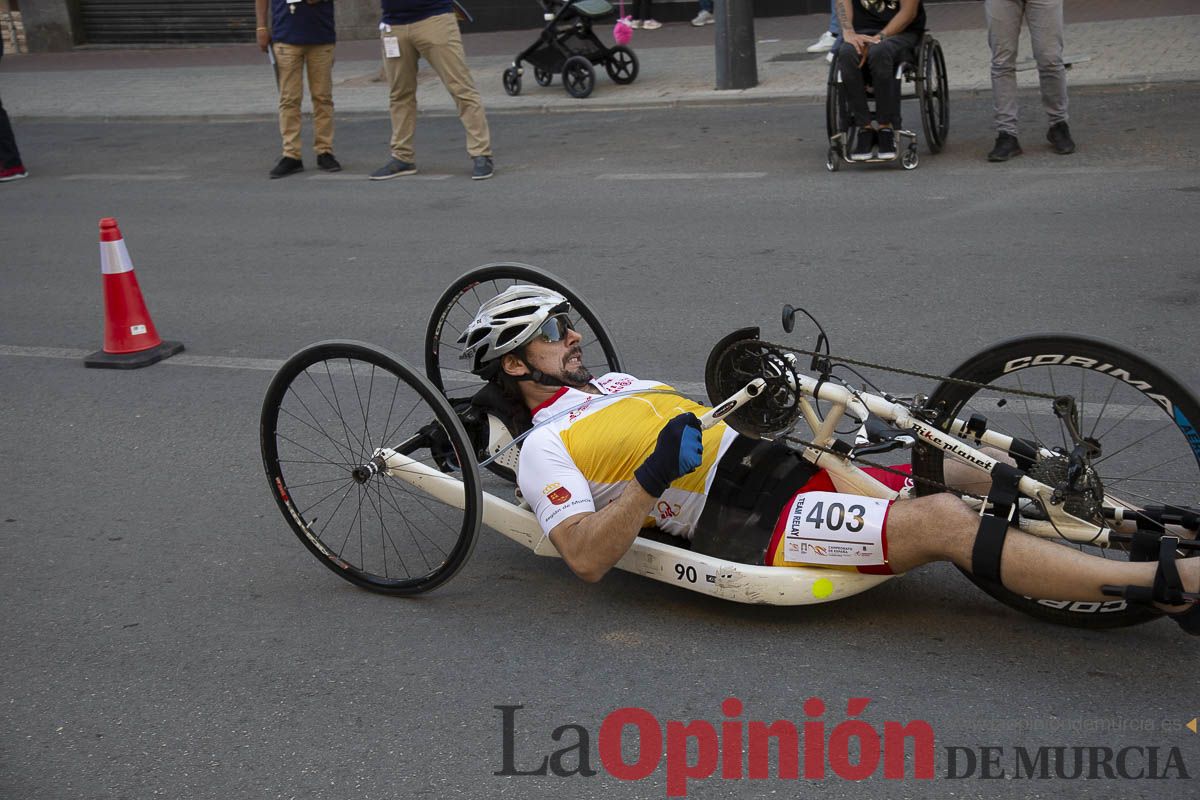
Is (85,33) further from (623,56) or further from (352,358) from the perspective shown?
(352,358)

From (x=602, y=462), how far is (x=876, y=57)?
601cm

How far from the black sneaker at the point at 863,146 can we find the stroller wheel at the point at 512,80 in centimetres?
574

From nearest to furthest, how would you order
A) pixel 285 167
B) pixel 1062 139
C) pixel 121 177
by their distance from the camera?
pixel 1062 139, pixel 285 167, pixel 121 177

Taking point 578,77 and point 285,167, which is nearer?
point 285,167

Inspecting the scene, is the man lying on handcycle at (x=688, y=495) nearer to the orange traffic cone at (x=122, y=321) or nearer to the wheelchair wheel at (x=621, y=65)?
the orange traffic cone at (x=122, y=321)

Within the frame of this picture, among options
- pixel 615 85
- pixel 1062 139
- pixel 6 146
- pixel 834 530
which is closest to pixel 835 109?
pixel 1062 139

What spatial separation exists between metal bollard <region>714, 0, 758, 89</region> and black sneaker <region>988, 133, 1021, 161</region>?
4.04 metres

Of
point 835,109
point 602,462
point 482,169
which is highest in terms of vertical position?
point 835,109

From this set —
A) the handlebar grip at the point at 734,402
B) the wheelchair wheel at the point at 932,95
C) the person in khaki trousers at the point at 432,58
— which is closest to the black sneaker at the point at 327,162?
the person in khaki trousers at the point at 432,58

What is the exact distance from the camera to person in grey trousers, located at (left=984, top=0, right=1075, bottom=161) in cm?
886

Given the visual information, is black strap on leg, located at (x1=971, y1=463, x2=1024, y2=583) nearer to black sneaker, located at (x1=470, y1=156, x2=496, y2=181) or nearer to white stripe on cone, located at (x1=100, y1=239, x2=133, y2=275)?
white stripe on cone, located at (x1=100, y1=239, x2=133, y2=275)

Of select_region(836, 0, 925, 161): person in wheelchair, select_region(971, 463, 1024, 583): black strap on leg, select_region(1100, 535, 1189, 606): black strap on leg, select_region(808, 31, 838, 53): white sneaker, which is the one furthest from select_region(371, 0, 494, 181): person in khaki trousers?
select_region(1100, 535, 1189, 606): black strap on leg

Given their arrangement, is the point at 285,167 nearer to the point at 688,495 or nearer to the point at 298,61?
the point at 298,61

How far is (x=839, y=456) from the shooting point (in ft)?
12.4
